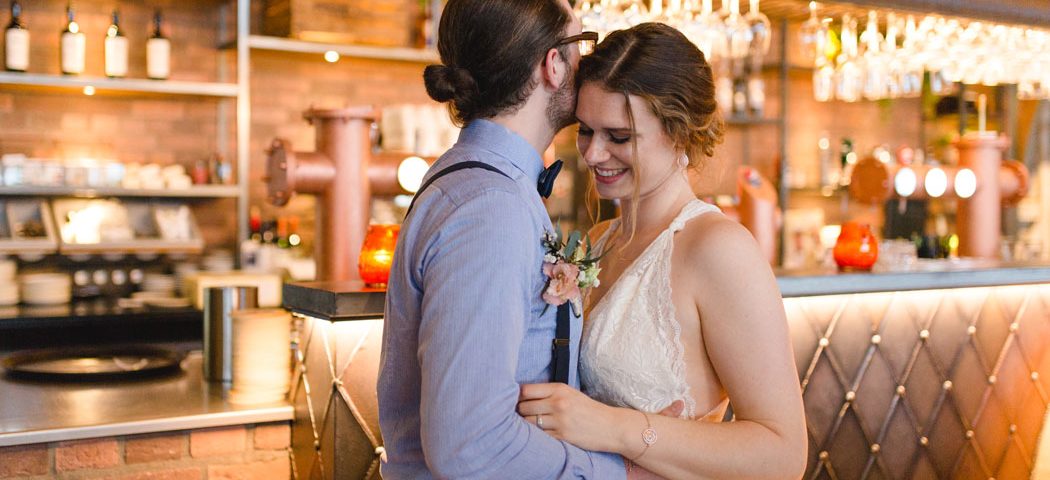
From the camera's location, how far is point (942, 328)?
3223mm

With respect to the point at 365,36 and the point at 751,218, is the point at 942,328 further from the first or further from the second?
the point at 365,36

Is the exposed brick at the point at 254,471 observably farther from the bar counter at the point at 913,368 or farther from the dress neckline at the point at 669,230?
the dress neckline at the point at 669,230

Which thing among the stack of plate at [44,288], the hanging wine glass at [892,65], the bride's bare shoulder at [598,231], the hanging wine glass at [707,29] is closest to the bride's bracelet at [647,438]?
the bride's bare shoulder at [598,231]

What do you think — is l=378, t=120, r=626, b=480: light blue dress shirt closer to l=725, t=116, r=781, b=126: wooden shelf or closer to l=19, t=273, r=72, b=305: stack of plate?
l=19, t=273, r=72, b=305: stack of plate

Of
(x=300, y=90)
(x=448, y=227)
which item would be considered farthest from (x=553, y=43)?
(x=300, y=90)

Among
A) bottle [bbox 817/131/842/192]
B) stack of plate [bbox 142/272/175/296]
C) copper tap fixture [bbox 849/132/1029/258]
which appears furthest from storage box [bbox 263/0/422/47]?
bottle [bbox 817/131/842/192]

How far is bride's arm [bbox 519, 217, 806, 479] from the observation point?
5.24ft

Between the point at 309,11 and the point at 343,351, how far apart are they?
323cm

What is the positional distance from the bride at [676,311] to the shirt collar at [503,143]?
22cm

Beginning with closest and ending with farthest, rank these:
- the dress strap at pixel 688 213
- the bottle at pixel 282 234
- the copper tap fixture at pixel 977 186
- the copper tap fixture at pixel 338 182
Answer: the dress strap at pixel 688 213, the copper tap fixture at pixel 338 182, the copper tap fixture at pixel 977 186, the bottle at pixel 282 234

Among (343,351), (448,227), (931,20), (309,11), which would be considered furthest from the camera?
(309,11)

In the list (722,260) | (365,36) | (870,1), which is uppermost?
(365,36)

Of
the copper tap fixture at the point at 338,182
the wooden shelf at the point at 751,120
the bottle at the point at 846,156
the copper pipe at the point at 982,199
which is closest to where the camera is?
the copper tap fixture at the point at 338,182

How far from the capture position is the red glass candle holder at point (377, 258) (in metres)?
2.28
